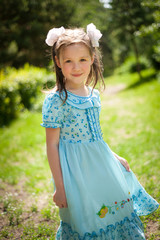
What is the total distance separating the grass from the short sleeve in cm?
126

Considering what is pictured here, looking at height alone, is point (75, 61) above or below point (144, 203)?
above

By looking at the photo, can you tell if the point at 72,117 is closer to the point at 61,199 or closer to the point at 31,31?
the point at 61,199

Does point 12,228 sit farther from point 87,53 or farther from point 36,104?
point 36,104

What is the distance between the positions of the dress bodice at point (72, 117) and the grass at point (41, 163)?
114 centimetres

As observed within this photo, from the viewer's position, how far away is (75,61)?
5.32 ft

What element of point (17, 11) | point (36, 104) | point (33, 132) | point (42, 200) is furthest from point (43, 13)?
point (42, 200)

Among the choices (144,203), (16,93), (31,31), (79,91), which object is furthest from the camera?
(31,31)

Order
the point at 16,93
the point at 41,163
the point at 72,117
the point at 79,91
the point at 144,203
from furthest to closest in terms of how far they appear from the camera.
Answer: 1. the point at 16,93
2. the point at 41,163
3. the point at 144,203
4. the point at 79,91
5. the point at 72,117

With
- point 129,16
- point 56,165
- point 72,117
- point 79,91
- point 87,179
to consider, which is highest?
point 129,16

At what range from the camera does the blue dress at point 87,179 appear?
1545 millimetres

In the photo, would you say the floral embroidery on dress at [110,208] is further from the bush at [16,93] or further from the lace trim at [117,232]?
the bush at [16,93]

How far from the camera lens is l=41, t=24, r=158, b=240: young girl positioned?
155cm

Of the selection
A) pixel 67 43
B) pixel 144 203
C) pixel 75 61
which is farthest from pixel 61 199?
pixel 67 43

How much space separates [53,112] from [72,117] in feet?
0.52
